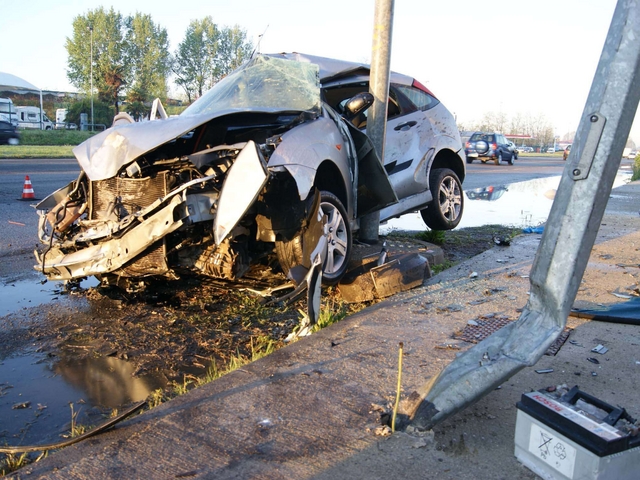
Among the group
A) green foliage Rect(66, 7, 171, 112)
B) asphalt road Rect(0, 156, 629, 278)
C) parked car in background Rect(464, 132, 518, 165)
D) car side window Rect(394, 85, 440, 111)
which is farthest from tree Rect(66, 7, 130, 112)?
car side window Rect(394, 85, 440, 111)

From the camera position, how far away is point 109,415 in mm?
3246

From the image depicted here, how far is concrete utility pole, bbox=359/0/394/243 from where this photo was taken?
5965 millimetres

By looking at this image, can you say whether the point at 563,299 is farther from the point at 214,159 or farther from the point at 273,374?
the point at 214,159

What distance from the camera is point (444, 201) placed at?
7695mm

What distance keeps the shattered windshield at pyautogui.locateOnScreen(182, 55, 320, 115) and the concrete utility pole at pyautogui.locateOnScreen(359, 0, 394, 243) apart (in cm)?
65

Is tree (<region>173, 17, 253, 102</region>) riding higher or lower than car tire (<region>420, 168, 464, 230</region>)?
higher

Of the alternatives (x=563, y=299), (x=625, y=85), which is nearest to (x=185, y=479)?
(x=563, y=299)

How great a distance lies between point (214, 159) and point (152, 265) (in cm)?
93

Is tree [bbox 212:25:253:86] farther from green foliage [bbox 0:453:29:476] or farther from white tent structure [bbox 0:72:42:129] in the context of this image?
green foliage [bbox 0:453:29:476]

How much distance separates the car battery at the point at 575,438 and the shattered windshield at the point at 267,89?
3442 millimetres

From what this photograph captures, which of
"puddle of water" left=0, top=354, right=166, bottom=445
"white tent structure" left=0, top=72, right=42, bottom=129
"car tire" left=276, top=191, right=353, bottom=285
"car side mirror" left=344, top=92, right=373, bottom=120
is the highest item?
"white tent structure" left=0, top=72, right=42, bottom=129

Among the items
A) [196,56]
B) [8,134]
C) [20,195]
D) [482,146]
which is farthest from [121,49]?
[20,195]

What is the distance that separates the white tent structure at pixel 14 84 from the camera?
5556 centimetres

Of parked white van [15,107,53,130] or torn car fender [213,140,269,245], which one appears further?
parked white van [15,107,53,130]
